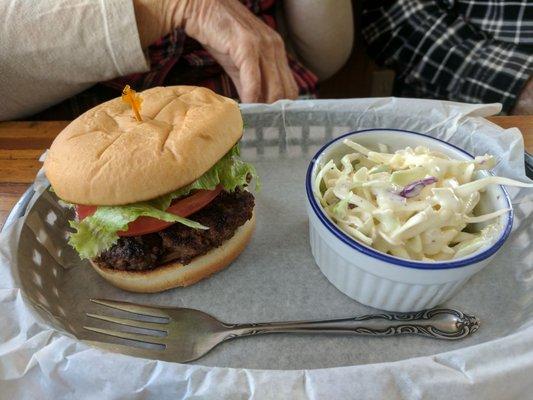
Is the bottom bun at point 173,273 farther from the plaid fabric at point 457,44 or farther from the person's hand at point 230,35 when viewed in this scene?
the plaid fabric at point 457,44

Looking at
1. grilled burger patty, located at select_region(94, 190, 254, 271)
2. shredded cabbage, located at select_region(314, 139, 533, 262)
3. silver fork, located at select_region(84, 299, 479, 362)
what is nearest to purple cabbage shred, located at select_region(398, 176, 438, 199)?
shredded cabbage, located at select_region(314, 139, 533, 262)

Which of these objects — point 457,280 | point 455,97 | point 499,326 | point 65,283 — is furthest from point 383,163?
point 455,97

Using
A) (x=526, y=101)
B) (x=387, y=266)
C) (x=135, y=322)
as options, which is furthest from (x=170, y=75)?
(x=526, y=101)

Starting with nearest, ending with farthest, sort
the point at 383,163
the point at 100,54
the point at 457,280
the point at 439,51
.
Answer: the point at 457,280, the point at 383,163, the point at 100,54, the point at 439,51

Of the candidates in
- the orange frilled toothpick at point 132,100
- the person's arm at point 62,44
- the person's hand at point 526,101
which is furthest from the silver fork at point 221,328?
the person's hand at point 526,101

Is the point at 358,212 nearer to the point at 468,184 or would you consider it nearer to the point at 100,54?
the point at 468,184

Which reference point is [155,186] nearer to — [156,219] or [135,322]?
[156,219]
